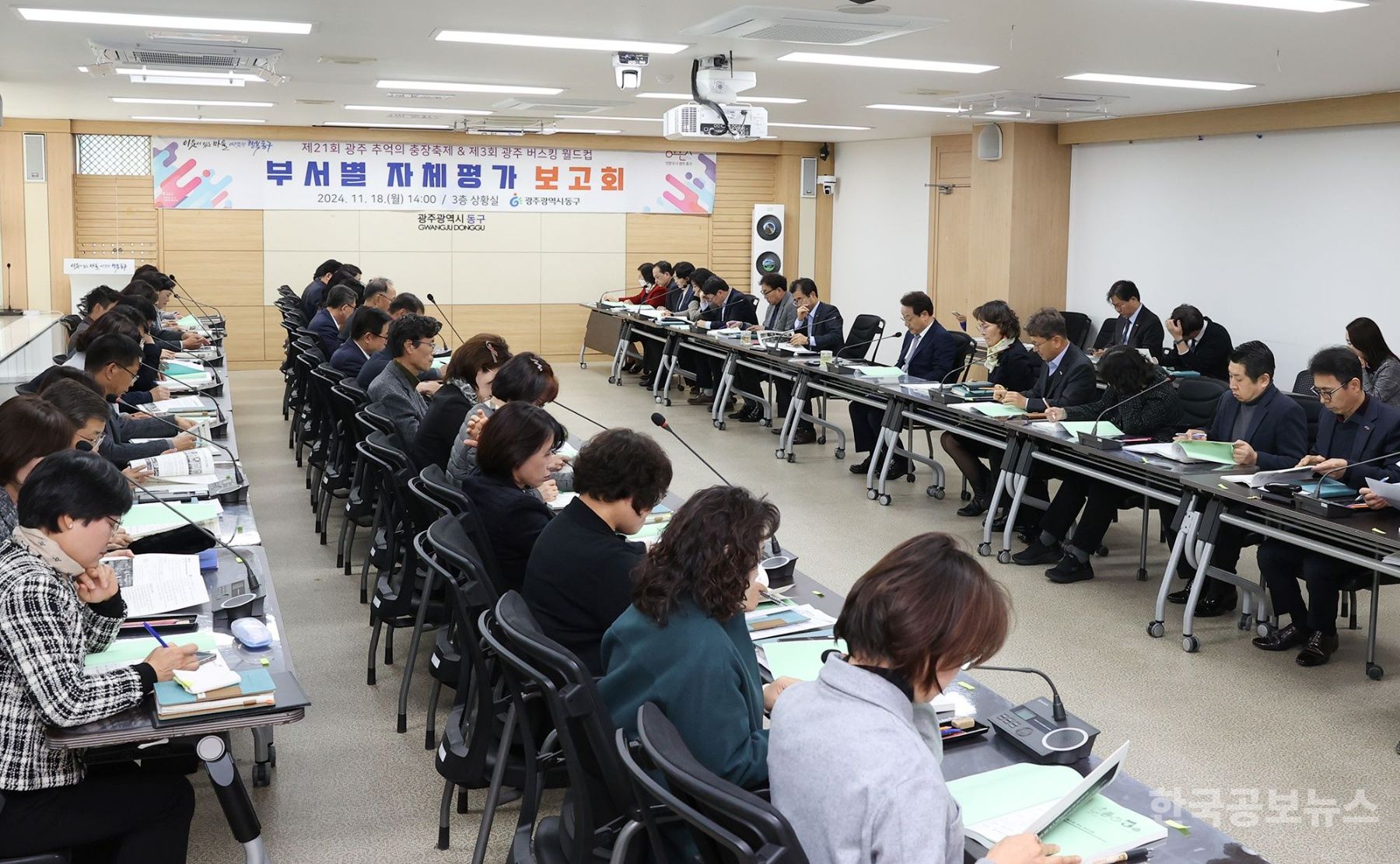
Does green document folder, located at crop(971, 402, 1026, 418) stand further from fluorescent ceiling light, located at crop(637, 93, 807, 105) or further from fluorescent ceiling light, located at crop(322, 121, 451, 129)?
fluorescent ceiling light, located at crop(322, 121, 451, 129)

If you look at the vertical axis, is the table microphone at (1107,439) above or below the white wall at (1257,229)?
below

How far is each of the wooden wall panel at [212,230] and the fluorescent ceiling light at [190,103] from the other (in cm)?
232

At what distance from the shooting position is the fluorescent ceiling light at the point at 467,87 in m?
8.11

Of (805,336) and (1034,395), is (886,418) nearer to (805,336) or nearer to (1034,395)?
(1034,395)

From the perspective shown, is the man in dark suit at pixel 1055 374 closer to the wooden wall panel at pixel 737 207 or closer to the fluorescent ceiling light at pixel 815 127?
the fluorescent ceiling light at pixel 815 127

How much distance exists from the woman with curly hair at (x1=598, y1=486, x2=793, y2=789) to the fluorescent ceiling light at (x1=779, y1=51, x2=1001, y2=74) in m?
4.68

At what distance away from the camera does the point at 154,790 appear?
231 cm

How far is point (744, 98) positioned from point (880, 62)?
6.66 feet

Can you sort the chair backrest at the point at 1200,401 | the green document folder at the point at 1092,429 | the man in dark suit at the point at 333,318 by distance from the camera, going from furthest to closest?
the man in dark suit at the point at 333,318, the chair backrest at the point at 1200,401, the green document folder at the point at 1092,429

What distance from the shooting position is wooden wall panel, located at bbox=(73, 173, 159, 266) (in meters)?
11.7

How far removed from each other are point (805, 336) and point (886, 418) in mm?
2130

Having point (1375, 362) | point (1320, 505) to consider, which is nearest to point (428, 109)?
point (1375, 362)

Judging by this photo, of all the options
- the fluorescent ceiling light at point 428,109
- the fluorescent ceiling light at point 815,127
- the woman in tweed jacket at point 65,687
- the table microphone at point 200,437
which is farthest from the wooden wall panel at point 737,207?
the woman in tweed jacket at point 65,687

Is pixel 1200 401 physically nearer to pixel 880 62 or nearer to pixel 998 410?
pixel 998 410
